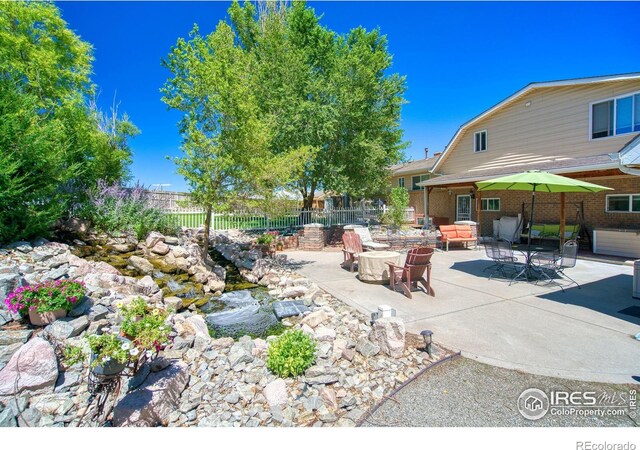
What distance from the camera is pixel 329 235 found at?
14.5 m

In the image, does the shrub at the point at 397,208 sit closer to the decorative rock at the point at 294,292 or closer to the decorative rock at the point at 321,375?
the decorative rock at the point at 294,292

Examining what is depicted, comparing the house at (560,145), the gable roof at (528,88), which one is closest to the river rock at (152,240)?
the house at (560,145)

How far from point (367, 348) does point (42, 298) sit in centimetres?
419

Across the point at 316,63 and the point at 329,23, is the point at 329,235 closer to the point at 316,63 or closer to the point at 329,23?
the point at 316,63

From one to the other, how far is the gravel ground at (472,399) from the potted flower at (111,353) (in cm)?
232

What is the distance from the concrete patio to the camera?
3585 mm

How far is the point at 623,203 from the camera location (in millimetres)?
10969

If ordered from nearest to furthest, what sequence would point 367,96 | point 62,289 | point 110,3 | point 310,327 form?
1. point 62,289
2. point 310,327
3. point 110,3
4. point 367,96

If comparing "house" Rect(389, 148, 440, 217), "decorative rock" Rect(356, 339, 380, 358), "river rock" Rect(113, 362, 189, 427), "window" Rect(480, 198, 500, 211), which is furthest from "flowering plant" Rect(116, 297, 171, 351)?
"house" Rect(389, 148, 440, 217)

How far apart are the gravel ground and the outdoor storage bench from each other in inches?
362

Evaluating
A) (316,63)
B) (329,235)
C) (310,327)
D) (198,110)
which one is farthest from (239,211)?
(316,63)

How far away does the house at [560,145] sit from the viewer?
10445 mm

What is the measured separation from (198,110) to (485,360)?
8450 millimetres

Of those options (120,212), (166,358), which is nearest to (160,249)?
(120,212)
